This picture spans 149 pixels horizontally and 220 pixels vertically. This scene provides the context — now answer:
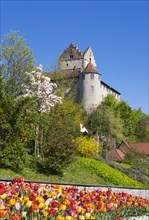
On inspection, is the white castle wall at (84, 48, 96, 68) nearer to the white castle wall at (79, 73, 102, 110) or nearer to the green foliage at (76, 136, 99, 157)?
the white castle wall at (79, 73, 102, 110)

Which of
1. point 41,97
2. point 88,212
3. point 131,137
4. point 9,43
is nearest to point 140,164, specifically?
point 41,97

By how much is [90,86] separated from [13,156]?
63162 millimetres

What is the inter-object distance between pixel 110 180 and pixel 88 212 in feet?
55.1

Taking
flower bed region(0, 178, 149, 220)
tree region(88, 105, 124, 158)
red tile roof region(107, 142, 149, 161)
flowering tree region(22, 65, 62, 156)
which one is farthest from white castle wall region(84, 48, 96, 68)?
flower bed region(0, 178, 149, 220)

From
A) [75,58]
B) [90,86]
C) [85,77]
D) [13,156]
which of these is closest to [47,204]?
[13,156]

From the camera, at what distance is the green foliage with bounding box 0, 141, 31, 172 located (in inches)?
621

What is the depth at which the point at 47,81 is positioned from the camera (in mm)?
29406

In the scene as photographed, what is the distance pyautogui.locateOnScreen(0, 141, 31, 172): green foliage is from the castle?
5112 cm

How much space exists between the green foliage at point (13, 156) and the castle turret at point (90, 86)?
196 ft

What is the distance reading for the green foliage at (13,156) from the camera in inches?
621

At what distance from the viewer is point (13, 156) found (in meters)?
16.0

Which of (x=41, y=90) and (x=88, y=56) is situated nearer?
(x=41, y=90)

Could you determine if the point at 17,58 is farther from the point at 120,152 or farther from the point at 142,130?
the point at 142,130

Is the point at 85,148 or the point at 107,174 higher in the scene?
the point at 85,148
